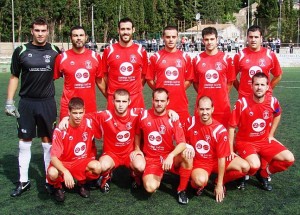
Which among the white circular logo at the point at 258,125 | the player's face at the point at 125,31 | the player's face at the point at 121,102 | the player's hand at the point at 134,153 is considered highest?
the player's face at the point at 125,31

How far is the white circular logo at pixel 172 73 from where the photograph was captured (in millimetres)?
5293

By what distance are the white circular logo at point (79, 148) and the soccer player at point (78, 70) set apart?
2.19 ft

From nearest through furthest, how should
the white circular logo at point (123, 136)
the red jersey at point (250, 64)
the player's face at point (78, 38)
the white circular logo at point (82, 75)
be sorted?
the white circular logo at point (123, 136) < the player's face at point (78, 38) < the white circular logo at point (82, 75) < the red jersey at point (250, 64)

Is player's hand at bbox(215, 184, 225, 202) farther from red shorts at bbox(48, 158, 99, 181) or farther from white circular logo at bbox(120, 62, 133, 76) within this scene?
white circular logo at bbox(120, 62, 133, 76)

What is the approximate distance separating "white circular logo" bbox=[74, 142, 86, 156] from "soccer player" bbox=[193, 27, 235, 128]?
1.58m

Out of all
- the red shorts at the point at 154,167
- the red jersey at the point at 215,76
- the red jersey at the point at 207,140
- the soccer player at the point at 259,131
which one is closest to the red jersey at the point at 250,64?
the red jersey at the point at 215,76

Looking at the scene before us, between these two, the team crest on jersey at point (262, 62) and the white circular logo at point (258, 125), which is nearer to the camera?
the white circular logo at point (258, 125)

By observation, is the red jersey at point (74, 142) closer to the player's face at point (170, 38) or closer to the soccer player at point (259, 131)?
the player's face at point (170, 38)

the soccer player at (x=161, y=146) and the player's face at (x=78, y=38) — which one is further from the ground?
the player's face at (x=78, y=38)

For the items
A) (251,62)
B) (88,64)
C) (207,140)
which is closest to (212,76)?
(251,62)

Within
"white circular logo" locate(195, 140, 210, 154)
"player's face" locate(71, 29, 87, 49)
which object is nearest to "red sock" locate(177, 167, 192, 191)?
"white circular logo" locate(195, 140, 210, 154)

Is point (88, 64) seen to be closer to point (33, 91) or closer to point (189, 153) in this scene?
point (33, 91)

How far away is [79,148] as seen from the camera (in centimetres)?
456

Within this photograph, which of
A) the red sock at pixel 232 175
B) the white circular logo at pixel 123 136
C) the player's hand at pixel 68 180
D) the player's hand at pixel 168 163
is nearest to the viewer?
the player's hand at pixel 68 180
